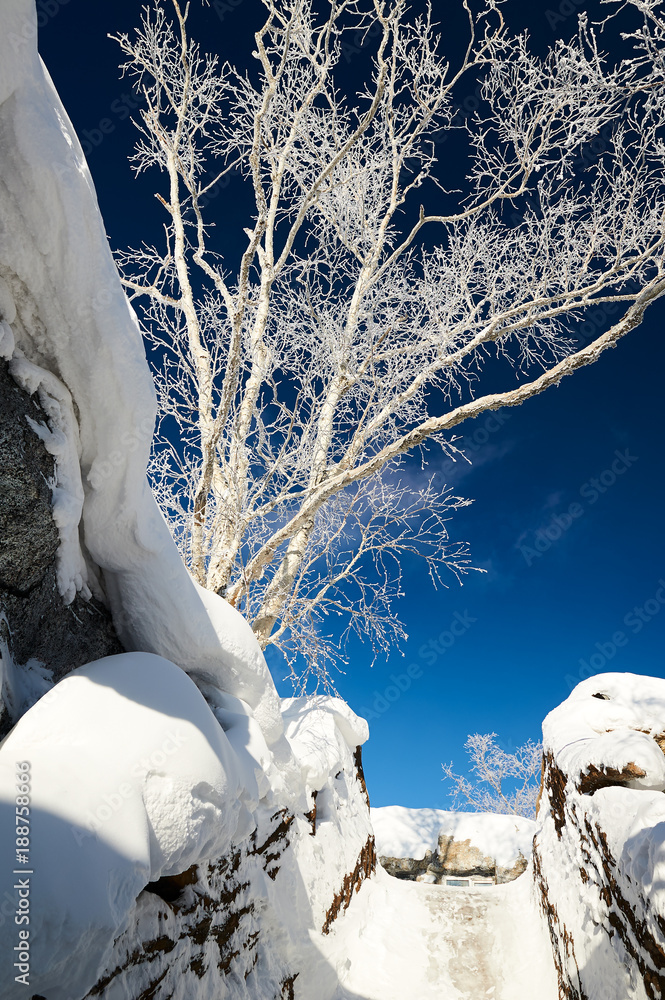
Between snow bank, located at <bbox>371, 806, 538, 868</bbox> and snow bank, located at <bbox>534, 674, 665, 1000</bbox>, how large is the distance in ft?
12.6

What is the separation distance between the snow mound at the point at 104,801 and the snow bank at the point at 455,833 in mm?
7878

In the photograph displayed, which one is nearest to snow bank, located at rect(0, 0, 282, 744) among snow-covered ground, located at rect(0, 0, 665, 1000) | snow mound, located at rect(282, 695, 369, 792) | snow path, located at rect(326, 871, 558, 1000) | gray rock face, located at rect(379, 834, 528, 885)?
snow-covered ground, located at rect(0, 0, 665, 1000)

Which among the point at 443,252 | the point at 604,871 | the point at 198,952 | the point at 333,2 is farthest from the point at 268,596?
the point at 333,2

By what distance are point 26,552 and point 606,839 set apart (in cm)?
376

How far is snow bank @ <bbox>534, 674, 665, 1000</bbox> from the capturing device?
2635 mm

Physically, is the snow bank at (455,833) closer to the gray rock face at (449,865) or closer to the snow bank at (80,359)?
the gray rock face at (449,865)

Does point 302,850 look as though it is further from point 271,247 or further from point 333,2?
point 333,2

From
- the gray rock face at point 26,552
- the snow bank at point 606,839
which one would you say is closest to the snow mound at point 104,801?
the gray rock face at point 26,552

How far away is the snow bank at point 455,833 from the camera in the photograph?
8500 mm

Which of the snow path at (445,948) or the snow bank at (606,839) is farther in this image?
the snow path at (445,948)

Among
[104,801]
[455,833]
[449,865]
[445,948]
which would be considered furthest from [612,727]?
[455,833]

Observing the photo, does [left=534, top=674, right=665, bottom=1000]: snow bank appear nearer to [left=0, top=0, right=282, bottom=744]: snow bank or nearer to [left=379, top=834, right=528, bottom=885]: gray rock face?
[left=0, top=0, right=282, bottom=744]: snow bank

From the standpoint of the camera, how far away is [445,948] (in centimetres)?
497

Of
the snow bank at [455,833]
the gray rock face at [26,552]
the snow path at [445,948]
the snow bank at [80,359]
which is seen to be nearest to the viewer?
the snow bank at [80,359]
